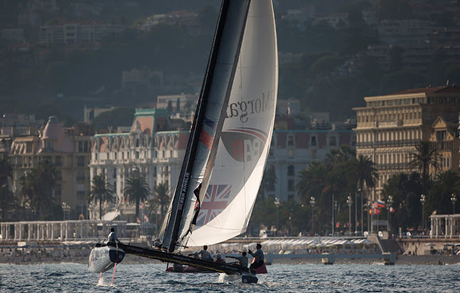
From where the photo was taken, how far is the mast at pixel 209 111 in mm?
74375

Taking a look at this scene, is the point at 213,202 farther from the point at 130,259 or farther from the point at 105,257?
the point at 130,259

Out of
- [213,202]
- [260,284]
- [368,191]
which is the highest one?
[368,191]

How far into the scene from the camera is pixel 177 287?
268 ft

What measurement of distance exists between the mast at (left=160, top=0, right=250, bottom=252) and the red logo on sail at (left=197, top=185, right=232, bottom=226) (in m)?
0.66

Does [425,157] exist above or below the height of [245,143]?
above

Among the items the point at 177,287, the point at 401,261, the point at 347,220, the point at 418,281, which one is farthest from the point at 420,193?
the point at 177,287

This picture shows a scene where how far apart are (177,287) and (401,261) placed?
67542 millimetres

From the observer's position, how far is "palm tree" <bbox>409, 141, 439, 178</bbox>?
7229 inches

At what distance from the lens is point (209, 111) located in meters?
74.7

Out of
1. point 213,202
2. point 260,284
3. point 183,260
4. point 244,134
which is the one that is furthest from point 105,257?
point 260,284

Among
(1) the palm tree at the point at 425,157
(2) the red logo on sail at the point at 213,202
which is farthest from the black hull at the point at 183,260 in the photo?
(1) the palm tree at the point at 425,157

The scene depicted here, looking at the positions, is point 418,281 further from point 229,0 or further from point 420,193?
point 420,193

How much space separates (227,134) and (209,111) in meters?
1.60

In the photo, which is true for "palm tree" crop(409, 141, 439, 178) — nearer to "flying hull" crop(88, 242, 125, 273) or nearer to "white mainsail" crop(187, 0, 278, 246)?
"white mainsail" crop(187, 0, 278, 246)
